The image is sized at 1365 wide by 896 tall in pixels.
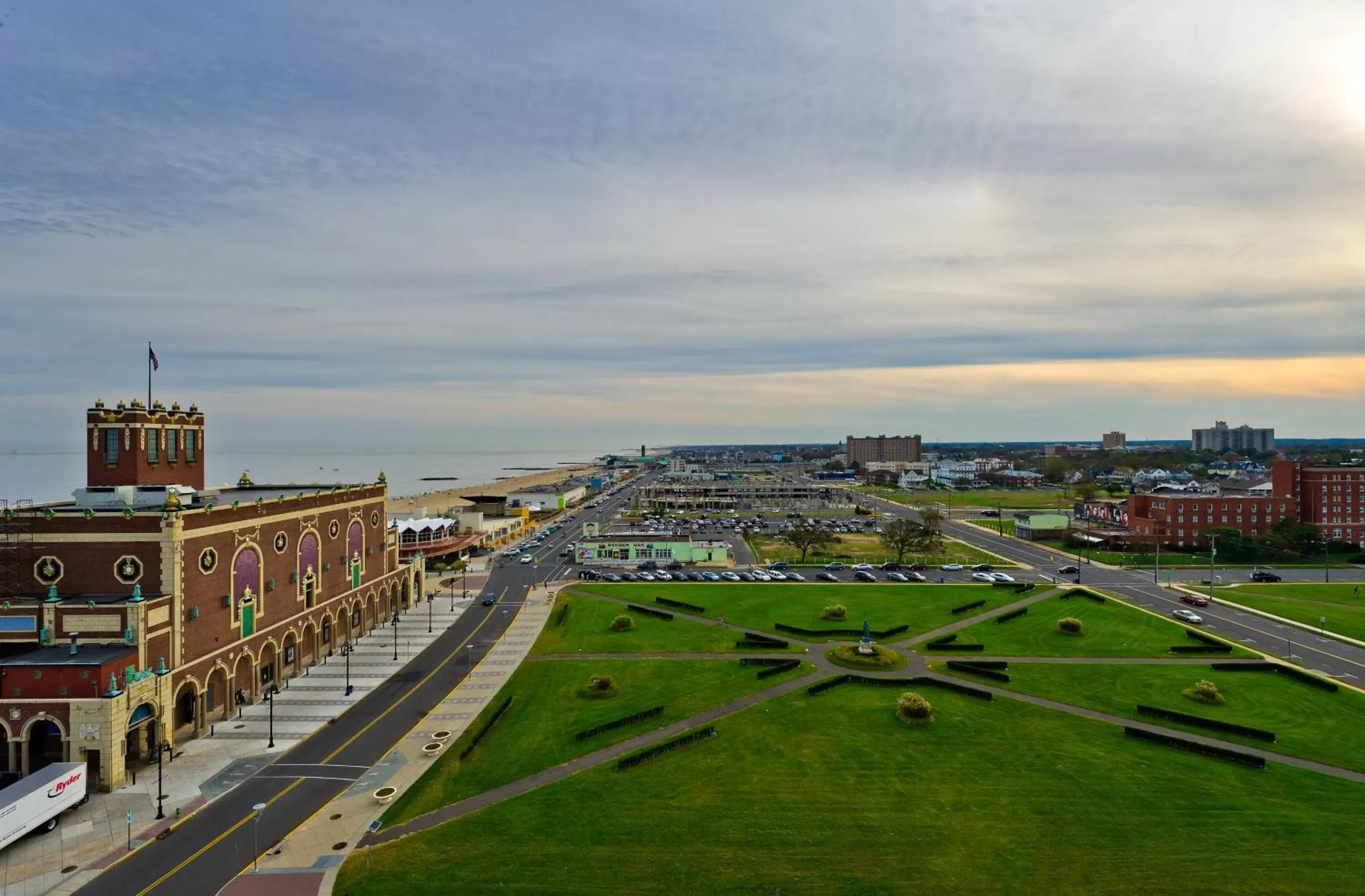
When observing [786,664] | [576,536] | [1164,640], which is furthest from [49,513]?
[576,536]

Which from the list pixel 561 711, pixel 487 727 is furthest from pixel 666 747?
pixel 487 727

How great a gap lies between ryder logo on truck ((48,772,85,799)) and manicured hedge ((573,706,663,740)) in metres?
25.6

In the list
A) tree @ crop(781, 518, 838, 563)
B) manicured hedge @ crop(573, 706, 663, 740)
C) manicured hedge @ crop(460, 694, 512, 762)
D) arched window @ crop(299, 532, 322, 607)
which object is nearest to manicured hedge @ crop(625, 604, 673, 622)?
manicured hedge @ crop(460, 694, 512, 762)

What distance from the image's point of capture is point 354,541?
234ft

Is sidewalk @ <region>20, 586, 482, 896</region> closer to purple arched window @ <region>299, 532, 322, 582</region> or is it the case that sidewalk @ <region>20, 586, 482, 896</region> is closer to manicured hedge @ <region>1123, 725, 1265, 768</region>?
purple arched window @ <region>299, 532, 322, 582</region>

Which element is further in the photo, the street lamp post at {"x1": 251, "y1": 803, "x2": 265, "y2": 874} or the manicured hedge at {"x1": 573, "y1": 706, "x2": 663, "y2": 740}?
the manicured hedge at {"x1": 573, "y1": 706, "x2": 663, "y2": 740}

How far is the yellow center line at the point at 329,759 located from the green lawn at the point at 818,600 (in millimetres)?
9377

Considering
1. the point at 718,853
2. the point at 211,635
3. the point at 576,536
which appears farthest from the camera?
the point at 576,536

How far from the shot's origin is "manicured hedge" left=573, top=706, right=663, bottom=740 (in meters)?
43.9

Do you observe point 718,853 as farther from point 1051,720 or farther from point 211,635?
point 211,635

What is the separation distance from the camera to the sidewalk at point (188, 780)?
31.4 meters

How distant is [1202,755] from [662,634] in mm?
41920

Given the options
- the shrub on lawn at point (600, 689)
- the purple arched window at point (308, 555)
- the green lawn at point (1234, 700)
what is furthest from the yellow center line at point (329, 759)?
the green lawn at point (1234, 700)

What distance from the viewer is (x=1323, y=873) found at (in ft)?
98.9
